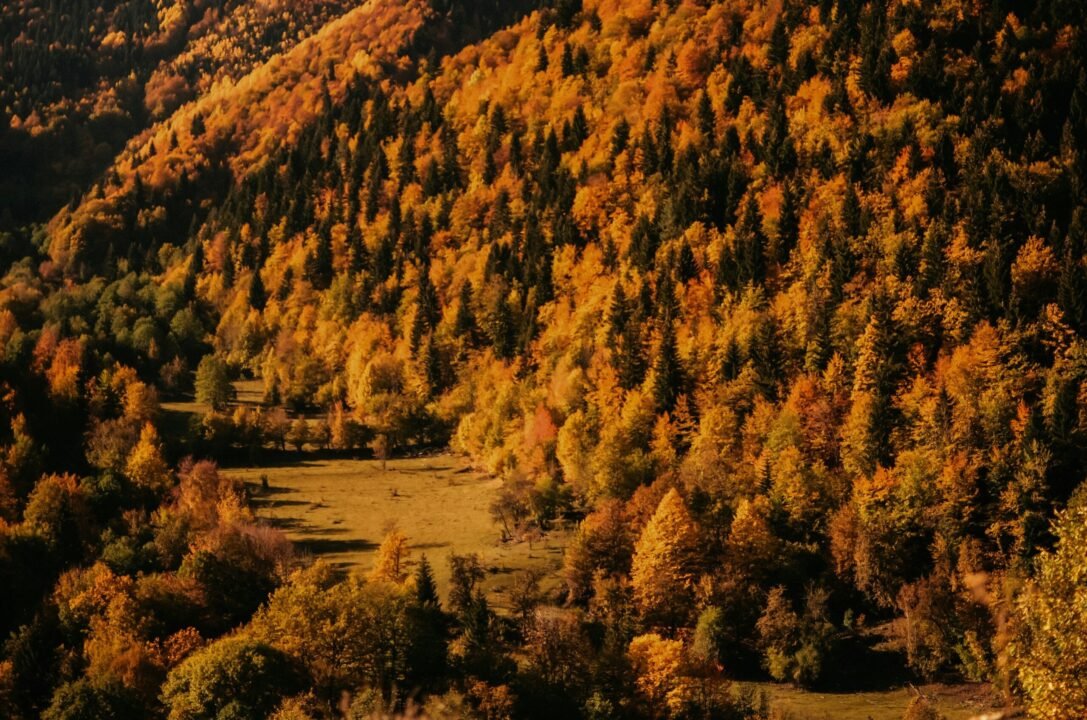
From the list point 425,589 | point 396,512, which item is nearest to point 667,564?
point 425,589

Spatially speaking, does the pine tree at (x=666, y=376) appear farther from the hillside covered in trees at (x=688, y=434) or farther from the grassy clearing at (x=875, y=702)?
the grassy clearing at (x=875, y=702)

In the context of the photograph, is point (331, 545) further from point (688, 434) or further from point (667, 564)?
point (688, 434)

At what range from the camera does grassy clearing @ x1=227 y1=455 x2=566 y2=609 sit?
408 feet

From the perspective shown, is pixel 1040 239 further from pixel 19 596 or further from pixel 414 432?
pixel 19 596

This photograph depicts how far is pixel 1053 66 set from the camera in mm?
176250

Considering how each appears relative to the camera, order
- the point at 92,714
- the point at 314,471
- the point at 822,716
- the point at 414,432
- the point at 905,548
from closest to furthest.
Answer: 1. the point at 92,714
2. the point at 822,716
3. the point at 905,548
4. the point at 314,471
5. the point at 414,432

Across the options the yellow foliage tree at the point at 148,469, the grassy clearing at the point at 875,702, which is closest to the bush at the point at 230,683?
the grassy clearing at the point at 875,702

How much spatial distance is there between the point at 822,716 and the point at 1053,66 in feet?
422

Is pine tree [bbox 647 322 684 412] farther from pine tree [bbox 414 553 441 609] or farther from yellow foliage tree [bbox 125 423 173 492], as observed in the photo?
yellow foliage tree [bbox 125 423 173 492]

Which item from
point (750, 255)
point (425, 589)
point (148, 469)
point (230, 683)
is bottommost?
point (230, 683)

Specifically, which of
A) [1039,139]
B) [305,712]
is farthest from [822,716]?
[1039,139]

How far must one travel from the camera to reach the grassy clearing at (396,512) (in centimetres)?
12450

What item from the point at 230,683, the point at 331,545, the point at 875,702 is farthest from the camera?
the point at 331,545

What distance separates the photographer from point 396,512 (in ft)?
461
